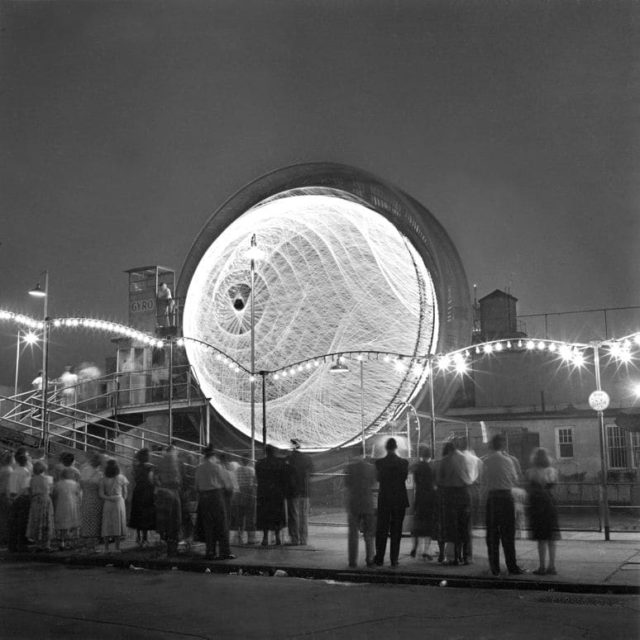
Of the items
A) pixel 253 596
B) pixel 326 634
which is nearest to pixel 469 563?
pixel 253 596

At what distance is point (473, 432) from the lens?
101 ft

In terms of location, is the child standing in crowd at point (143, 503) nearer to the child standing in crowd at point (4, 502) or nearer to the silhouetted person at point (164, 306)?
the child standing in crowd at point (4, 502)

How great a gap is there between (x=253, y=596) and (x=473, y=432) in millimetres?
21411

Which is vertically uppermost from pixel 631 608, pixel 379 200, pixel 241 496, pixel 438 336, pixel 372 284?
pixel 379 200

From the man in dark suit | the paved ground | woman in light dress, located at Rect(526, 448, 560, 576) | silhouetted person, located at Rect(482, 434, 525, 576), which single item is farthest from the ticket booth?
woman in light dress, located at Rect(526, 448, 560, 576)

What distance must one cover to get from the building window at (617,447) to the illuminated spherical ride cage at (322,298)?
9611 millimetres

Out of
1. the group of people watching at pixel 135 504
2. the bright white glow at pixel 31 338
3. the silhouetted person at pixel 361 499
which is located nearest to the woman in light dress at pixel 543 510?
the silhouetted person at pixel 361 499

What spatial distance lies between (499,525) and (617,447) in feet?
70.6

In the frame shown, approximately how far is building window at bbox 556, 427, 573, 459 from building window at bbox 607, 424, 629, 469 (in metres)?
1.41

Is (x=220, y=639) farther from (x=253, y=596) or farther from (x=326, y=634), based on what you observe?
(x=253, y=596)

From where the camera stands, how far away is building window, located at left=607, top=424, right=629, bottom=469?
1225 inches

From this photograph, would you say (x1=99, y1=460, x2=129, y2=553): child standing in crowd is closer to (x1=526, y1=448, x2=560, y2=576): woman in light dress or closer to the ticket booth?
(x1=526, y1=448, x2=560, y2=576): woman in light dress

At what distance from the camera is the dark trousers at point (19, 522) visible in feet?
51.4

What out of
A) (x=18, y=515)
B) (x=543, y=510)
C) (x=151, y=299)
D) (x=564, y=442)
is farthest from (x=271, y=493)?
(x=151, y=299)
